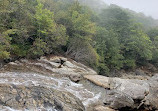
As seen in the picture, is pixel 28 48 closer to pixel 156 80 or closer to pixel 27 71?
pixel 27 71

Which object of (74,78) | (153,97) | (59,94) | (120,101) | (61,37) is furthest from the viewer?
(61,37)

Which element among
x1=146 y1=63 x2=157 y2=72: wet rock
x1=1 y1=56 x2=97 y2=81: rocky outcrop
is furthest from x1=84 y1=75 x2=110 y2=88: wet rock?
x1=146 y1=63 x2=157 y2=72: wet rock

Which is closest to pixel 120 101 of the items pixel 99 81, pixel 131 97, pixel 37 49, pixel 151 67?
pixel 131 97

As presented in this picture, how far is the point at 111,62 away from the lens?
28.1m

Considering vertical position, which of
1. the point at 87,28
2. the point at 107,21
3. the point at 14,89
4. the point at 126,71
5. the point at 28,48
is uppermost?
the point at 107,21

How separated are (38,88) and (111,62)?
67.7 feet

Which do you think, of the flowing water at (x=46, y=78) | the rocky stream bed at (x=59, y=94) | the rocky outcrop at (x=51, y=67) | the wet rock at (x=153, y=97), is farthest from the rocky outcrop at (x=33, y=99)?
the wet rock at (x=153, y=97)

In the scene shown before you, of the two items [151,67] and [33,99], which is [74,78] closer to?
[33,99]

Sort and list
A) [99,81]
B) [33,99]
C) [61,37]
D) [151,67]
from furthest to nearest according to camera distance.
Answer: [151,67]
[61,37]
[99,81]
[33,99]

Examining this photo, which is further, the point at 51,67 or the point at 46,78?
the point at 51,67

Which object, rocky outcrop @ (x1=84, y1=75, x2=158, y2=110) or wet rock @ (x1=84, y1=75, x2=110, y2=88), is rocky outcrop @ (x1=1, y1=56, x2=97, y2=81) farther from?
rocky outcrop @ (x1=84, y1=75, x2=158, y2=110)

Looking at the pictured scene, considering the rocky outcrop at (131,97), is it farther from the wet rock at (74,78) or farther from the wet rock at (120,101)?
the wet rock at (74,78)

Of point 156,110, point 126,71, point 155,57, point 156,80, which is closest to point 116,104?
point 156,110

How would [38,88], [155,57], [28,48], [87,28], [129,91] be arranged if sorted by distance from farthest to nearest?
[155,57] < [87,28] < [28,48] < [129,91] < [38,88]
